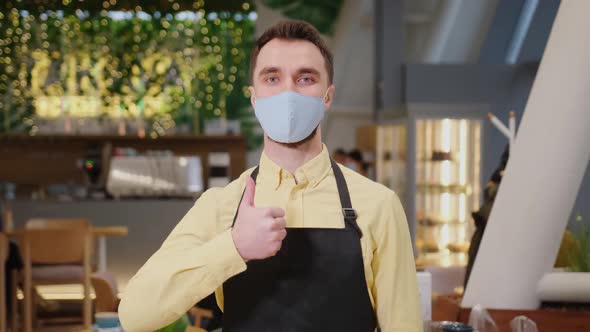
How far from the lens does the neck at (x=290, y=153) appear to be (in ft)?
4.99

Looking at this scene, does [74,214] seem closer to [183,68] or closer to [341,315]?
[183,68]

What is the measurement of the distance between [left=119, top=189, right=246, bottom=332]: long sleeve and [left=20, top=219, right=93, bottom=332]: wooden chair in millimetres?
5773

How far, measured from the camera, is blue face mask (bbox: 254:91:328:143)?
146 centimetres

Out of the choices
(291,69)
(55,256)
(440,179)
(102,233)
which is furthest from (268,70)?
(440,179)

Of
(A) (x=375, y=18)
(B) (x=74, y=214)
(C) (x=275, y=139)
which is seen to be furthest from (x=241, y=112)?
(C) (x=275, y=139)

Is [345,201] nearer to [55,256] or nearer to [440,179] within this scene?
[55,256]

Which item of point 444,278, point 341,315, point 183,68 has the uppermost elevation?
point 183,68

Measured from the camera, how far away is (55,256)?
7102mm

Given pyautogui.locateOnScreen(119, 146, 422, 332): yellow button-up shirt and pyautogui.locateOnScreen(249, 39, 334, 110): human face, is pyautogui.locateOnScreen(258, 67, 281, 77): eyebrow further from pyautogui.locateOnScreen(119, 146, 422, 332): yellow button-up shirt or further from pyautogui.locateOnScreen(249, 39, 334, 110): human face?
pyautogui.locateOnScreen(119, 146, 422, 332): yellow button-up shirt

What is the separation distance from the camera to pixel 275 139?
1511 millimetres

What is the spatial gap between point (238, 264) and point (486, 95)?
952cm

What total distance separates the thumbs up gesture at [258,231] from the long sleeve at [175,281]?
19mm

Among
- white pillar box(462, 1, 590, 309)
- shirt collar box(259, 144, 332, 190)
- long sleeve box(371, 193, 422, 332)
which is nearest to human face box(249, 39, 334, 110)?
shirt collar box(259, 144, 332, 190)

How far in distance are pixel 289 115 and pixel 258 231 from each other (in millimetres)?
200
